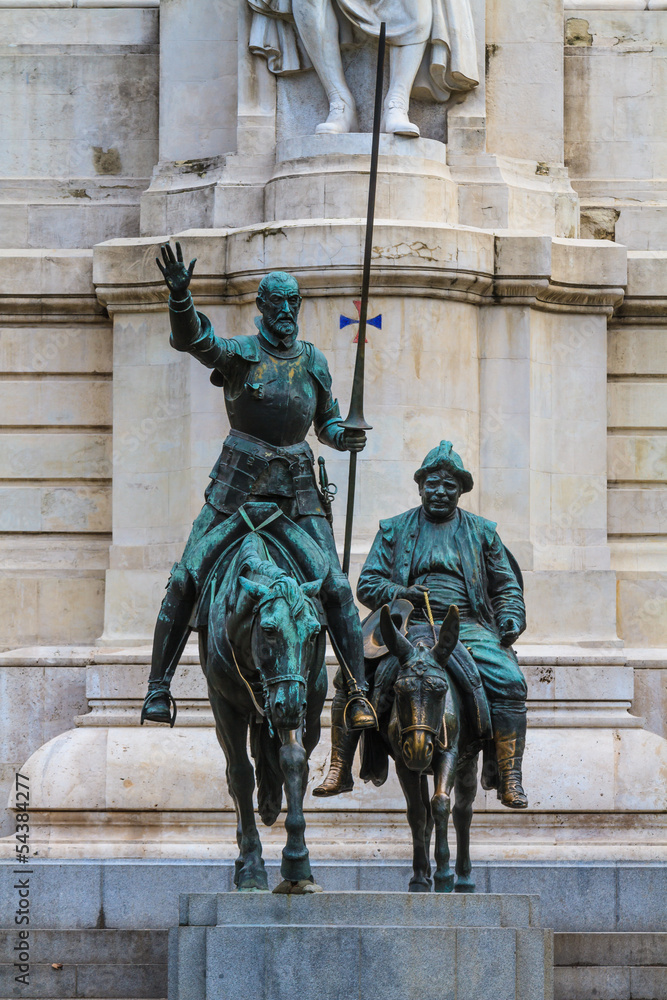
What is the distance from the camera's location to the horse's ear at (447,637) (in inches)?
601

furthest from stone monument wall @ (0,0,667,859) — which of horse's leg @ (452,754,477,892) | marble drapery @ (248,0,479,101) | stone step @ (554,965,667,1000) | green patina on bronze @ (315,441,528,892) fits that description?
green patina on bronze @ (315,441,528,892)

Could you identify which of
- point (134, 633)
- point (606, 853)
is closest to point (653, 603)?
point (606, 853)

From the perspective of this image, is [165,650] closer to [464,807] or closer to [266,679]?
[266,679]

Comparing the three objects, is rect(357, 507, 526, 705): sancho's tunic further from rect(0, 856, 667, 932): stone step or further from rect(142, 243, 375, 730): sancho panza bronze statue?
rect(0, 856, 667, 932): stone step

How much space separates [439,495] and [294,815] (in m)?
3.42

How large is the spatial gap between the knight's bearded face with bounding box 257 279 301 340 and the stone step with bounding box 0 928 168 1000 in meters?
4.44

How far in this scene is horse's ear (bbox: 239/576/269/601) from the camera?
14320 mm

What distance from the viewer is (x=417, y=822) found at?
15828mm

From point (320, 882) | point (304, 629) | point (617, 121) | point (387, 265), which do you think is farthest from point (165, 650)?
point (617, 121)

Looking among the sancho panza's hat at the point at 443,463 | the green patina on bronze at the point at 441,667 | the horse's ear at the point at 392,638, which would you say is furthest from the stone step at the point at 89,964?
the sancho panza's hat at the point at 443,463

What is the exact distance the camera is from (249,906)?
1410cm

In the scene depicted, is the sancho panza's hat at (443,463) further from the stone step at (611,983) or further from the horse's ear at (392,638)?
the stone step at (611,983)

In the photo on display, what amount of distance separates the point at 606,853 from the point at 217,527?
16.1ft

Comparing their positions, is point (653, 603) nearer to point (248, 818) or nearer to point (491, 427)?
point (491, 427)
